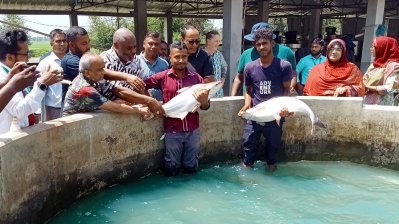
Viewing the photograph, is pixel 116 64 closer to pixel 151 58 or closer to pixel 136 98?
pixel 136 98

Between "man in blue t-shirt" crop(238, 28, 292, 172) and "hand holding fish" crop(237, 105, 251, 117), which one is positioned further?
"hand holding fish" crop(237, 105, 251, 117)

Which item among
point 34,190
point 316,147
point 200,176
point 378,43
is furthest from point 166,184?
point 378,43

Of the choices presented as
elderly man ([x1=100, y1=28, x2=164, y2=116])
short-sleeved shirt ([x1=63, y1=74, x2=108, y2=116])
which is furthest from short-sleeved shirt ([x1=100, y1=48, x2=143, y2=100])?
short-sleeved shirt ([x1=63, y1=74, x2=108, y2=116])

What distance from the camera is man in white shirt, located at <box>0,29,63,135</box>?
304 cm

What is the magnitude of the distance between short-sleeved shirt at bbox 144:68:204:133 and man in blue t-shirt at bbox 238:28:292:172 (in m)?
0.75

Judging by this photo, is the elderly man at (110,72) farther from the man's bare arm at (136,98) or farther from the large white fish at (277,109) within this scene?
the large white fish at (277,109)

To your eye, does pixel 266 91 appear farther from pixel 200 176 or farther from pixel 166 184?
pixel 166 184

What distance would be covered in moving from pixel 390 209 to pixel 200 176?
221cm

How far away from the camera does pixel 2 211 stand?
2.99 m

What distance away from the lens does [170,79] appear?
433 cm

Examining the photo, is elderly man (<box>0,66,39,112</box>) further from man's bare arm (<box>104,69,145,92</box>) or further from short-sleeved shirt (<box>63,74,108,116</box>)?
man's bare arm (<box>104,69,145,92</box>)

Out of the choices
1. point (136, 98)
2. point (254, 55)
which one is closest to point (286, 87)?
point (254, 55)

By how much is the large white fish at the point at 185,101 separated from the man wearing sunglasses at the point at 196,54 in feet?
2.23

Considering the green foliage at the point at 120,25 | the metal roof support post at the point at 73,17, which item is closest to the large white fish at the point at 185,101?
the metal roof support post at the point at 73,17
